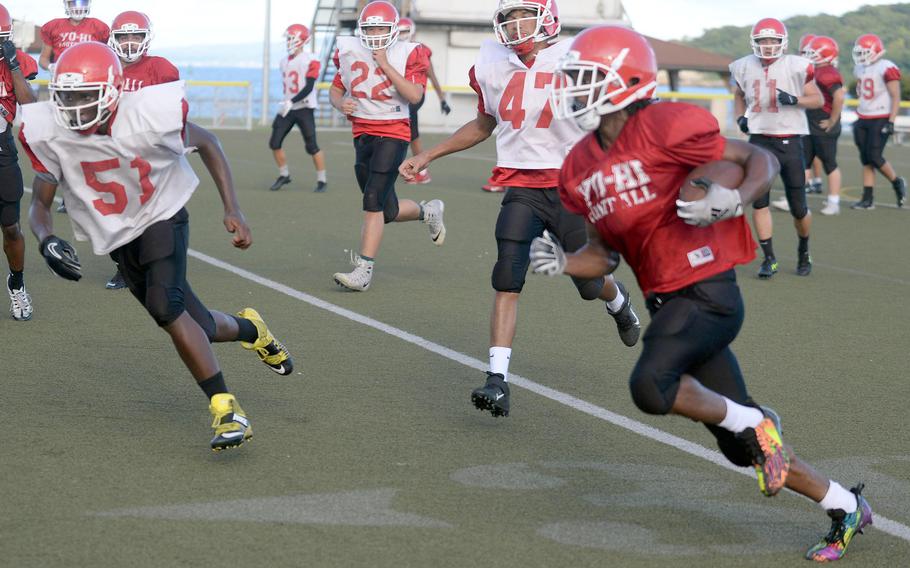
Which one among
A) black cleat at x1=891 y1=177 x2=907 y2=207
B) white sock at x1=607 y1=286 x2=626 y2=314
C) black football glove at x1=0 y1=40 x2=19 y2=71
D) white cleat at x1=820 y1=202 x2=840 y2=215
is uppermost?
black football glove at x1=0 y1=40 x2=19 y2=71

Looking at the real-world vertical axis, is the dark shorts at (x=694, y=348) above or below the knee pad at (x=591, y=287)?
above

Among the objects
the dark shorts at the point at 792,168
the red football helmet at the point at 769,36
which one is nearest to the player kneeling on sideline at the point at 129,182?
the dark shorts at the point at 792,168

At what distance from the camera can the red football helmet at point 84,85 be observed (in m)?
4.70

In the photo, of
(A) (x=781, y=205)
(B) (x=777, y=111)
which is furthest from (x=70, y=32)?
(A) (x=781, y=205)

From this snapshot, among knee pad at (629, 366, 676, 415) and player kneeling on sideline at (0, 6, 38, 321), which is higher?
knee pad at (629, 366, 676, 415)

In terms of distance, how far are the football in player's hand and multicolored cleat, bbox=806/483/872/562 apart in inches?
43.9

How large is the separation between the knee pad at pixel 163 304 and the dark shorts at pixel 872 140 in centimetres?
1147

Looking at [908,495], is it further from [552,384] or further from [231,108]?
[231,108]

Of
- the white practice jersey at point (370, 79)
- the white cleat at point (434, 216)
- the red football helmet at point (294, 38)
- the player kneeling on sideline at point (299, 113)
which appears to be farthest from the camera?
the red football helmet at point (294, 38)

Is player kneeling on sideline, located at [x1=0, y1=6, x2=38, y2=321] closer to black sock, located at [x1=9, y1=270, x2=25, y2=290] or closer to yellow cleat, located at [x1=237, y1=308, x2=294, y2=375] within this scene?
black sock, located at [x1=9, y1=270, x2=25, y2=290]

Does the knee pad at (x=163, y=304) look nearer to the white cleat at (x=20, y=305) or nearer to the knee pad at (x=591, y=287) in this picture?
the knee pad at (x=591, y=287)

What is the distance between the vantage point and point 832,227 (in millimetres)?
13367

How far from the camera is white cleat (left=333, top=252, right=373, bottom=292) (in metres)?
8.61

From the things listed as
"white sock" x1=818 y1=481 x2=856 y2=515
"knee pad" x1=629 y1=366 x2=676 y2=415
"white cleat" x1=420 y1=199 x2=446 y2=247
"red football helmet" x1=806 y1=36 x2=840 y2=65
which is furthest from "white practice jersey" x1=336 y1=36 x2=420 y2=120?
"red football helmet" x1=806 y1=36 x2=840 y2=65
